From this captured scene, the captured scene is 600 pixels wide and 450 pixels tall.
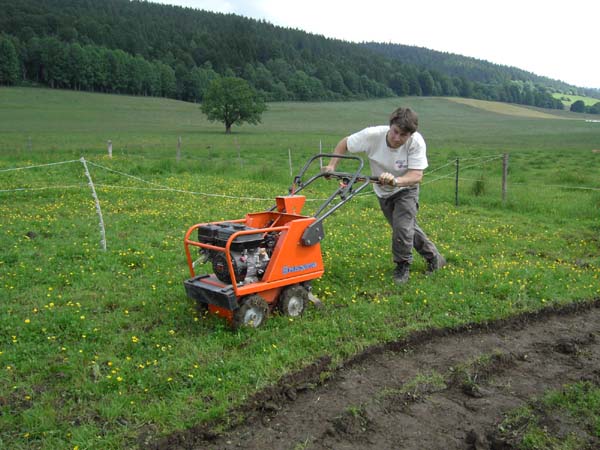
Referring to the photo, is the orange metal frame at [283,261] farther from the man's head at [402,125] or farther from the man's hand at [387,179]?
the man's head at [402,125]

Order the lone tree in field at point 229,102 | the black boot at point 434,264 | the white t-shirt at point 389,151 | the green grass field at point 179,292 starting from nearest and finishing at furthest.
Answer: the green grass field at point 179,292
the white t-shirt at point 389,151
the black boot at point 434,264
the lone tree in field at point 229,102

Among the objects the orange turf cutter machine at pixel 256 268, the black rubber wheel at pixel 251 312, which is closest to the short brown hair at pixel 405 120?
the orange turf cutter machine at pixel 256 268

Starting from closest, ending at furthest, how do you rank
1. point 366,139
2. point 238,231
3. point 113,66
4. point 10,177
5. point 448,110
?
point 238,231, point 366,139, point 10,177, point 113,66, point 448,110

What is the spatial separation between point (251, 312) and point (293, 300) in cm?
60

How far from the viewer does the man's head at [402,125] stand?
6.15 m

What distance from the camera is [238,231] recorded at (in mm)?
5289

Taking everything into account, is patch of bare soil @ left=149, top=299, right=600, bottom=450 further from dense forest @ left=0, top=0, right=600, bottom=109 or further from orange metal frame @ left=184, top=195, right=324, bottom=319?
dense forest @ left=0, top=0, right=600, bottom=109

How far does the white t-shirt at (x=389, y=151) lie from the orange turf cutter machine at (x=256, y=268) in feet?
4.81

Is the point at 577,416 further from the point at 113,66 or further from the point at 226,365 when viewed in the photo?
the point at 113,66

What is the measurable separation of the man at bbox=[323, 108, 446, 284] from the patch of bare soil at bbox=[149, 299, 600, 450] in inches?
→ 59.4

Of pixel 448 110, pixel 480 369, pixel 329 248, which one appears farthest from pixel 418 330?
pixel 448 110

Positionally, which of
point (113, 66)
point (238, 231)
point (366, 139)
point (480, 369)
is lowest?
point (480, 369)

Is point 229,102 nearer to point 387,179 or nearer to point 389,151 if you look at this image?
point 389,151

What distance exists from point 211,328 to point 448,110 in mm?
89369
